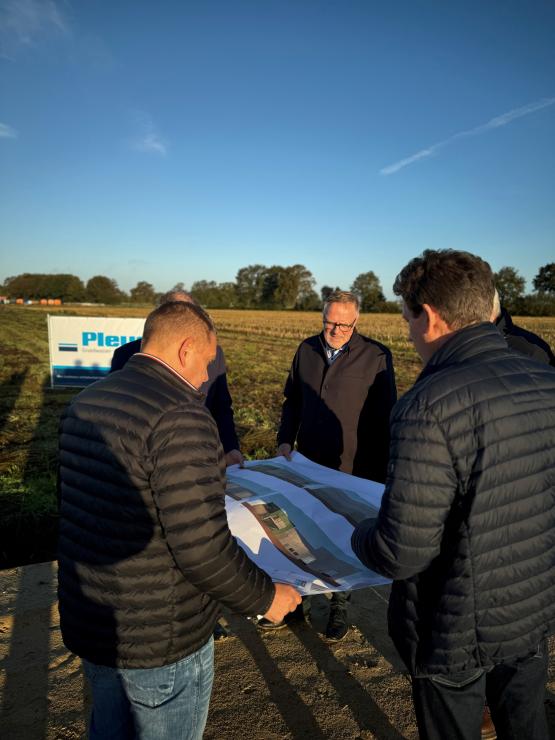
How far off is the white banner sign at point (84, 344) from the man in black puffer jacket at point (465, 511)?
9.55 meters

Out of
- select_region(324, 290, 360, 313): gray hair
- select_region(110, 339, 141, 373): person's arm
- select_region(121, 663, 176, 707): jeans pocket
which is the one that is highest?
select_region(324, 290, 360, 313): gray hair

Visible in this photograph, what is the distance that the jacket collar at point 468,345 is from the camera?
5.38ft

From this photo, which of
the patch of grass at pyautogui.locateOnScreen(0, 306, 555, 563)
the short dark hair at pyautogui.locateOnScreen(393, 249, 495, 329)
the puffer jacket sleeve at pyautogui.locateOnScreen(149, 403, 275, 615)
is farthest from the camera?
the patch of grass at pyautogui.locateOnScreen(0, 306, 555, 563)

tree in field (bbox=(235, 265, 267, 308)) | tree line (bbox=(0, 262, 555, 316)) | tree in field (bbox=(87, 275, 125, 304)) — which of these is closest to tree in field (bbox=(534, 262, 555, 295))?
tree line (bbox=(0, 262, 555, 316))

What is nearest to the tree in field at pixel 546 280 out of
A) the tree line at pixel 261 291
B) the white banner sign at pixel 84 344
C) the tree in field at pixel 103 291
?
→ the tree line at pixel 261 291

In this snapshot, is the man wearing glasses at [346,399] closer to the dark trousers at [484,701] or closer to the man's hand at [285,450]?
the man's hand at [285,450]

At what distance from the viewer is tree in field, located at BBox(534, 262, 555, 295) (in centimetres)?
7025

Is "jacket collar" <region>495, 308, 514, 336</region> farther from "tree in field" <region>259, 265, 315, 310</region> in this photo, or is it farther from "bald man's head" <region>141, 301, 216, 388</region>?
"tree in field" <region>259, 265, 315, 310</region>

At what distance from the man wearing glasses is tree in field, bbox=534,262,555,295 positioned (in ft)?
247

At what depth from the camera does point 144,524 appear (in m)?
1.50

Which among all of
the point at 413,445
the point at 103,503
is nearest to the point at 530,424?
the point at 413,445

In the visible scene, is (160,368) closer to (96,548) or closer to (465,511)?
(96,548)

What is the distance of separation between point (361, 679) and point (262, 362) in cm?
1646

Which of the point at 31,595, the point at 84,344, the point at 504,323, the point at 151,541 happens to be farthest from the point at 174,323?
the point at 84,344
